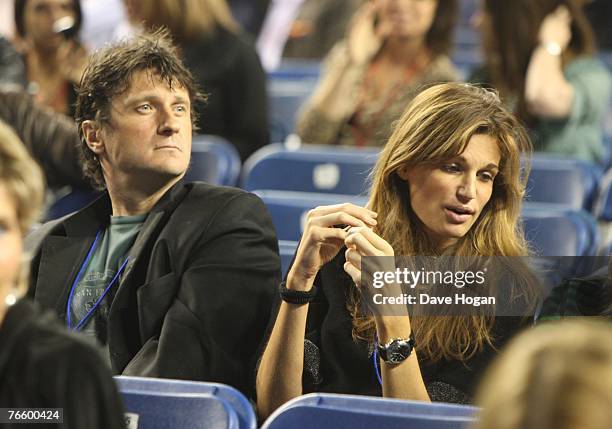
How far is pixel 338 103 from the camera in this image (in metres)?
3.70

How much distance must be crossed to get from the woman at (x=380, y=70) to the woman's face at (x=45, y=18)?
2.96 feet

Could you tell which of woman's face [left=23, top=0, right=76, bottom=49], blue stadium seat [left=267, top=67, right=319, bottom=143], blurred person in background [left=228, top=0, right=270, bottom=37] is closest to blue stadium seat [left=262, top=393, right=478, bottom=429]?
woman's face [left=23, top=0, right=76, bottom=49]

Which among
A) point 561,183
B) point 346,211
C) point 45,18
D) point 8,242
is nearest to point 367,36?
point 561,183

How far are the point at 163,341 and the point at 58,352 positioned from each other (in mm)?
681

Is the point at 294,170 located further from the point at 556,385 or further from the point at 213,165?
the point at 556,385

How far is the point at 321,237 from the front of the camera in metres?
2.00

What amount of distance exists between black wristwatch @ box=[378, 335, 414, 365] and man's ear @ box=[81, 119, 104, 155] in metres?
0.79

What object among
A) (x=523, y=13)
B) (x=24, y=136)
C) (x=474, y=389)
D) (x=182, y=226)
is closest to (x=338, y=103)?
(x=523, y=13)

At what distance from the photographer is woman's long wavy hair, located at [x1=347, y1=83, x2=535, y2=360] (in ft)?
6.65

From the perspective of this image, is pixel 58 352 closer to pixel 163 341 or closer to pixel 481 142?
pixel 163 341

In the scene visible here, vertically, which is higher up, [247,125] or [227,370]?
[247,125]

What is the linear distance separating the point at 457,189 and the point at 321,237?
27 cm

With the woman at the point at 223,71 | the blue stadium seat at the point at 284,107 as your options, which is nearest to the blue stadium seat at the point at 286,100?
the blue stadium seat at the point at 284,107

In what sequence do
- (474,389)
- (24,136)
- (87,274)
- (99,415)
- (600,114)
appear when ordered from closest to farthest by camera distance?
1. (99,415)
2. (474,389)
3. (87,274)
4. (24,136)
5. (600,114)
